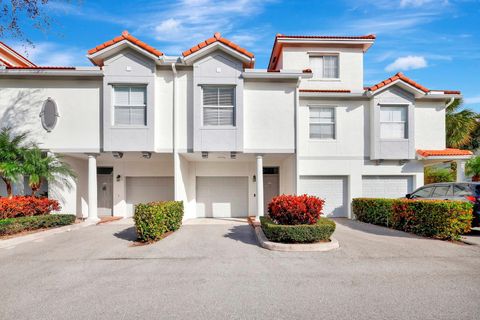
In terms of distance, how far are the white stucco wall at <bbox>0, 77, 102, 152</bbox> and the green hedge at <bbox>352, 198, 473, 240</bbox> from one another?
1202 centimetres

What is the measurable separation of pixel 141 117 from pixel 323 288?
9872 millimetres

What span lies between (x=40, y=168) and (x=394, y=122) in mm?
15457

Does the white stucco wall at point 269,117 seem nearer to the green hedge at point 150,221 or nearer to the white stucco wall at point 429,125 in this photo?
the green hedge at point 150,221

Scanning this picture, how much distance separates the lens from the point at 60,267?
6.68 meters

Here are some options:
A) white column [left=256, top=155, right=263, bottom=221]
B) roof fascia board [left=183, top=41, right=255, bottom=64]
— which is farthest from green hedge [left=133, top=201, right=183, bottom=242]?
roof fascia board [left=183, top=41, right=255, bottom=64]

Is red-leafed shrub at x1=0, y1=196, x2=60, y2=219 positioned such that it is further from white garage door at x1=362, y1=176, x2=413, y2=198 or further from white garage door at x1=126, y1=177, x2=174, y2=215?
white garage door at x1=362, y1=176, x2=413, y2=198

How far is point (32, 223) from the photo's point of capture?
10.5 m

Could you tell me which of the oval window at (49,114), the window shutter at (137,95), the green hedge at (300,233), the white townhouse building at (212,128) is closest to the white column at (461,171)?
the white townhouse building at (212,128)

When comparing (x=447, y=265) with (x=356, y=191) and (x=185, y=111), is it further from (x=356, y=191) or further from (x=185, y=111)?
(x=185, y=111)

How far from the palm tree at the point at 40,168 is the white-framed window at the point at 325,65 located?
1307 cm

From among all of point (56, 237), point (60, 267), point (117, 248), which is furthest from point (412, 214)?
point (56, 237)

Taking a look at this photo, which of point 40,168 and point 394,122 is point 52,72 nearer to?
point 40,168

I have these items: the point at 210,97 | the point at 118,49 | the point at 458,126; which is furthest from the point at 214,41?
the point at 458,126

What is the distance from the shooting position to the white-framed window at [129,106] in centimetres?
1241
